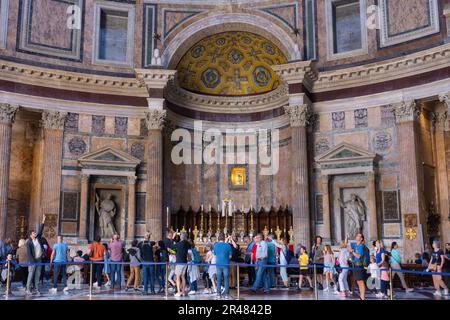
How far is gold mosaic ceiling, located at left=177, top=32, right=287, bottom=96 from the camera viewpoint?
28.2m

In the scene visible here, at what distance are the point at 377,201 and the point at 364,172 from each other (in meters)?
1.37

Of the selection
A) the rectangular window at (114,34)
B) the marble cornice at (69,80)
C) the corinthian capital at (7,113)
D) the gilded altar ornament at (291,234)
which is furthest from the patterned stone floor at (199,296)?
the rectangular window at (114,34)

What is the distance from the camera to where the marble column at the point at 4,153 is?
22875mm

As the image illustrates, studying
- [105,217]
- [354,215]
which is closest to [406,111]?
[354,215]

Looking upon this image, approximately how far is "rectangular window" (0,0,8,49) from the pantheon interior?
0.15ft

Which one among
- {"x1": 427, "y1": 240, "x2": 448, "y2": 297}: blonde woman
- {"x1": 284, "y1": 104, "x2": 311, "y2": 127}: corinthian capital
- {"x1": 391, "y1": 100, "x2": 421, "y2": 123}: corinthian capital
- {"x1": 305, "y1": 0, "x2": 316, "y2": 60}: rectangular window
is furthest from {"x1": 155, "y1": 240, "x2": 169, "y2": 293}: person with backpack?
{"x1": 305, "y1": 0, "x2": 316, "y2": 60}: rectangular window

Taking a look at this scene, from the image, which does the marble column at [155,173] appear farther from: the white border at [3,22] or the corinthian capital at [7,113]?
the white border at [3,22]

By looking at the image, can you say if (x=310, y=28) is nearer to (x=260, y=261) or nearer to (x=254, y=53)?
(x=254, y=53)

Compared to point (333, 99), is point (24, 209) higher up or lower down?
lower down

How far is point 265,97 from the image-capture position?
29172 millimetres

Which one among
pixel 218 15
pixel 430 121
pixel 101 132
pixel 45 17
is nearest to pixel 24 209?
pixel 101 132

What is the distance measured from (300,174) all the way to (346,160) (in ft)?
6.88

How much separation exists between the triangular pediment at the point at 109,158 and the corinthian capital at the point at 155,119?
5.66 feet

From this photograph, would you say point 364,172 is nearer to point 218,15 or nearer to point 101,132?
point 218,15
